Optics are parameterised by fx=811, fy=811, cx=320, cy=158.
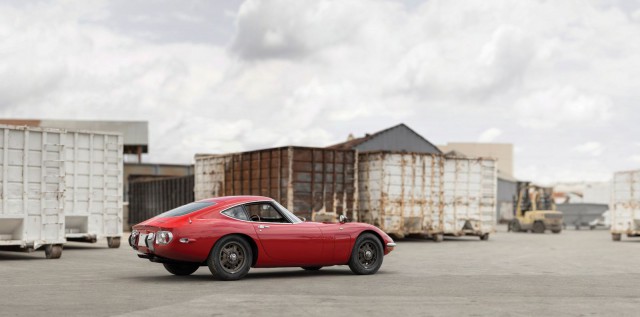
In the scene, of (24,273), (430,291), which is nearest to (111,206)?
(24,273)

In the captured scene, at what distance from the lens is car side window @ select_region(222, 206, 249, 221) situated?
11938mm

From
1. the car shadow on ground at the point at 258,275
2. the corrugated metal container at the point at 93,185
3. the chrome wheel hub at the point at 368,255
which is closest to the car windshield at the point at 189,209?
the car shadow on ground at the point at 258,275

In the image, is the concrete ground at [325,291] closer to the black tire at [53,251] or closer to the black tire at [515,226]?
the black tire at [53,251]

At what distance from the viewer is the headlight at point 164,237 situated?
11.3 metres

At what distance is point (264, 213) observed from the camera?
13117 millimetres

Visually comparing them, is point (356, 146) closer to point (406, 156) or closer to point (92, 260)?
point (406, 156)

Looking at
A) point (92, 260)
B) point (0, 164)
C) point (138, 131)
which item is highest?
point (138, 131)

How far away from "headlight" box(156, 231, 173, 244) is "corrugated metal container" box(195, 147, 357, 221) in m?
15.0

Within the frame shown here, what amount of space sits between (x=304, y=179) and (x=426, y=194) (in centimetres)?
492

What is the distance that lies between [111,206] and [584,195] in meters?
Answer: 64.6

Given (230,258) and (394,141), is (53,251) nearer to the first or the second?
(230,258)

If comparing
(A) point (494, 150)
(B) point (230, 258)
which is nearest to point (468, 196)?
(B) point (230, 258)

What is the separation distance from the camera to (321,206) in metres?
27.2

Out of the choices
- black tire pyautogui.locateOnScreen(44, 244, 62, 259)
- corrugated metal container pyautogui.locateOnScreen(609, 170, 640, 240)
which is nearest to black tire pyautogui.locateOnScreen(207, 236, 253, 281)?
black tire pyautogui.locateOnScreen(44, 244, 62, 259)
